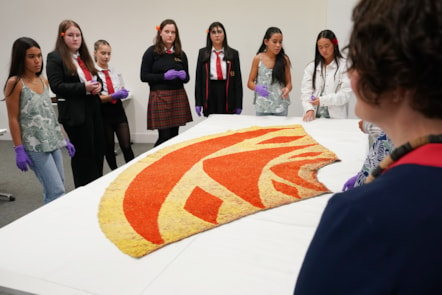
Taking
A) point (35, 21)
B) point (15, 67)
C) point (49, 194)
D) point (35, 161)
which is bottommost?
point (49, 194)

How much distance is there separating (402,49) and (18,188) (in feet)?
11.1

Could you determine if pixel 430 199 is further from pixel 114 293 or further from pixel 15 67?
pixel 15 67

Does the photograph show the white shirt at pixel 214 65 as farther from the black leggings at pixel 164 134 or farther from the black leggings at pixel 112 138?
the black leggings at pixel 112 138

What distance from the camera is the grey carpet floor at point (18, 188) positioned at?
2651mm

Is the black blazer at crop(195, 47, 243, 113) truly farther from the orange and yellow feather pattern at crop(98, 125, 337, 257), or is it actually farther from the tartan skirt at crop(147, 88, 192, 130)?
the orange and yellow feather pattern at crop(98, 125, 337, 257)

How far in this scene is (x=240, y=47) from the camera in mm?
4012

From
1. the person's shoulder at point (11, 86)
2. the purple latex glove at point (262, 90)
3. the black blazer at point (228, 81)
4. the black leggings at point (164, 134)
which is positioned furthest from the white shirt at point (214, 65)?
the person's shoulder at point (11, 86)

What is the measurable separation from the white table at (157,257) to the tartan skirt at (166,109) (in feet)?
5.21

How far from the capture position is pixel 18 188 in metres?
3.15

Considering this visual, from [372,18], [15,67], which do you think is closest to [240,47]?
[15,67]

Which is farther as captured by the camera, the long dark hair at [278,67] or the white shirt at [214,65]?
the white shirt at [214,65]

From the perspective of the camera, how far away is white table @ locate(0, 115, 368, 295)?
0.91m

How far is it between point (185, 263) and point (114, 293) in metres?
0.19

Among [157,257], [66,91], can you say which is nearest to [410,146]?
[157,257]
